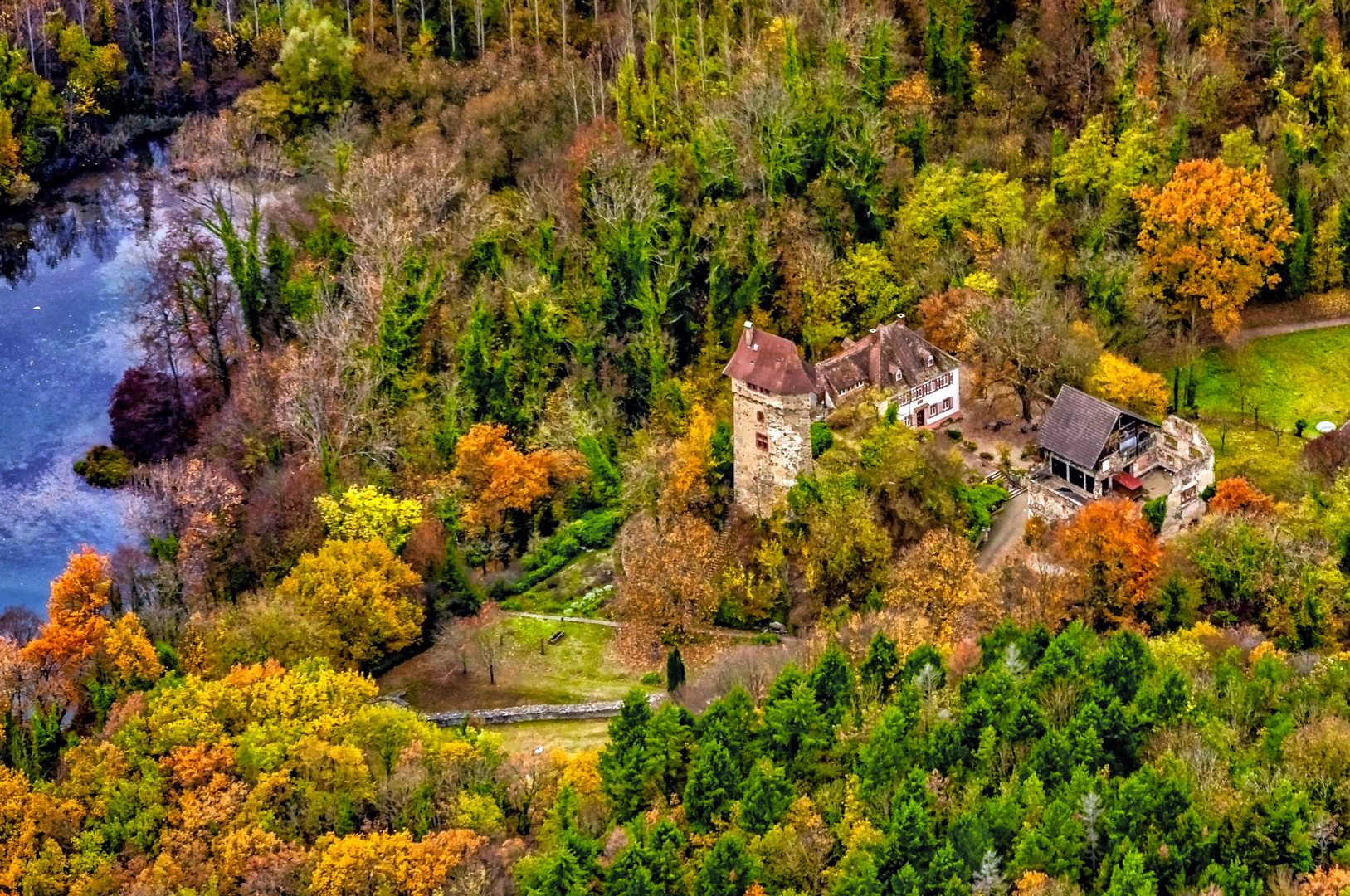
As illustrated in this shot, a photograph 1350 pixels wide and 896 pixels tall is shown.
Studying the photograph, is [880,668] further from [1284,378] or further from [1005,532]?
[1284,378]

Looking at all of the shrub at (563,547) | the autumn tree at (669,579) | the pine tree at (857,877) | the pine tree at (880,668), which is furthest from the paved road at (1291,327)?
the pine tree at (857,877)

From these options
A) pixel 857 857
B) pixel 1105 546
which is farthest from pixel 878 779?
pixel 1105 546

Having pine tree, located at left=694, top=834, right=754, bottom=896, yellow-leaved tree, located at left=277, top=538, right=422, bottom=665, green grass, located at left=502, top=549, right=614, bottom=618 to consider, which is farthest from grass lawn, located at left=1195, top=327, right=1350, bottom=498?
yellow-leaved tree, located at left=277, top=538, right=422, bottom=665

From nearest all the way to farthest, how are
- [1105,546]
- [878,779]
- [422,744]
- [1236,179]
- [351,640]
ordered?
[878,779], [422,744], [1105,546], [351,640], [1236,179]

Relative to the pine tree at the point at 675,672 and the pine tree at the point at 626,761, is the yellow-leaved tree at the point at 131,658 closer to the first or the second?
the pine tree at the point at 626,761

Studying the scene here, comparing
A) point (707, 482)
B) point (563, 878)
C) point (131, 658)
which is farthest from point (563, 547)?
point (563, 878)

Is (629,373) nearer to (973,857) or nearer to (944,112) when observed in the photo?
(944,112)

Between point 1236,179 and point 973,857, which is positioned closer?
point 973,857
